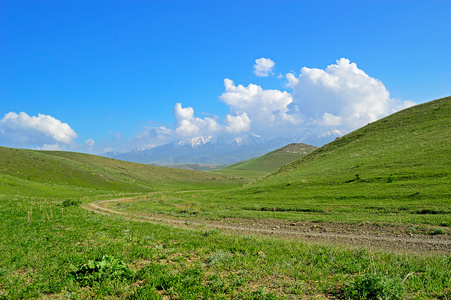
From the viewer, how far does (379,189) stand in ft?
90.3

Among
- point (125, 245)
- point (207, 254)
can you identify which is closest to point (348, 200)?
point (207, 254)

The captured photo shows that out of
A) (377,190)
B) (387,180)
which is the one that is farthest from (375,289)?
(387,180)

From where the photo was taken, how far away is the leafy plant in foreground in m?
8.26

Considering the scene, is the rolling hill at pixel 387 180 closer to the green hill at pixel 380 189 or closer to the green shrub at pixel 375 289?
the green hill at pixel 380 189

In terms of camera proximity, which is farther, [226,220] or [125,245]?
[226,220]

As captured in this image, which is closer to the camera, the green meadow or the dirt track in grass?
the green meadow

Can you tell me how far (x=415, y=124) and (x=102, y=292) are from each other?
69.5 m

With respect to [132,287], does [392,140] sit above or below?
above

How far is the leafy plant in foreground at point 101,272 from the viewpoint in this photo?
826 centimetres

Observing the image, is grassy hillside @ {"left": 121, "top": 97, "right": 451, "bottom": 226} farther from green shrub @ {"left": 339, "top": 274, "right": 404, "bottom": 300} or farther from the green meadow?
green shrub @ {"left": 339, "top": 274, "right": 404, "bottom": 300}

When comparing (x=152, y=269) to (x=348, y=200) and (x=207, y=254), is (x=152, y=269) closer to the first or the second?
(x=207, y=254)

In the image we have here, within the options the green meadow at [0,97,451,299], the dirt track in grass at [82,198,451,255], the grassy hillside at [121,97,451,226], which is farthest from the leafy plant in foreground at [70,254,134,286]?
the grassy hillside at [121,97,451,226]

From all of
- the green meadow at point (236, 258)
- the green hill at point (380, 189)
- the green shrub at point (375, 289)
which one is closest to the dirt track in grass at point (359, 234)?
the green meadow at point (236, 258)

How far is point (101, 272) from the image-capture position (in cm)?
841
